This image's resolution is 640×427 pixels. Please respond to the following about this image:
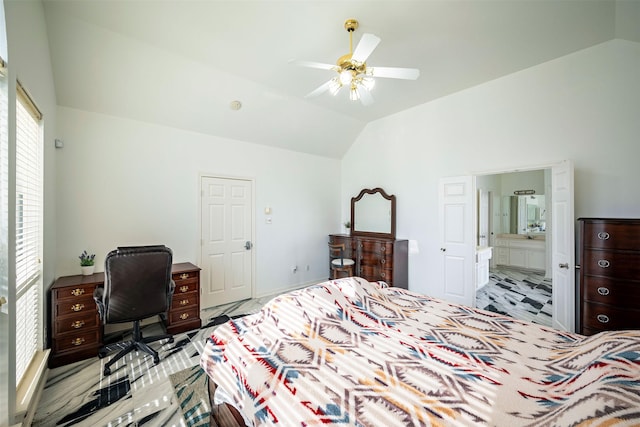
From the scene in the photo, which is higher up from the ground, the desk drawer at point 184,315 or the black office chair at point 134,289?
the black office chair at point 134,289

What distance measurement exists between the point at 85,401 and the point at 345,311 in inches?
87.1

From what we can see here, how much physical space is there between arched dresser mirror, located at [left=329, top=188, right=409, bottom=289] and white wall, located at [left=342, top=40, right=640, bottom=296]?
163mm

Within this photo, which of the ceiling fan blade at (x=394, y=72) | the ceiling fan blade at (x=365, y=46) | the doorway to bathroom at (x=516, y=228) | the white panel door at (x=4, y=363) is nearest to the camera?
the white panel door at (x=4, y=363)

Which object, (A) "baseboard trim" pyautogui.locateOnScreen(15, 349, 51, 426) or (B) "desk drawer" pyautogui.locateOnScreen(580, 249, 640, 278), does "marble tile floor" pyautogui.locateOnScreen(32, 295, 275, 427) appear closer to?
(A) "baseboard trim" pyautogui.locateOnScreen(15, 349, 51, 426)

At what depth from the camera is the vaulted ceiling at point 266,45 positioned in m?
2.19

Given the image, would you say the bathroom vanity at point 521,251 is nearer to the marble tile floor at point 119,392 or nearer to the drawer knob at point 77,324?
the marble tile floor at point 119,392

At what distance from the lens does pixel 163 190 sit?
→ 352 centimetres

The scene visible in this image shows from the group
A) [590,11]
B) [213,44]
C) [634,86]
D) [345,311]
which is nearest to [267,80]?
[213,44]

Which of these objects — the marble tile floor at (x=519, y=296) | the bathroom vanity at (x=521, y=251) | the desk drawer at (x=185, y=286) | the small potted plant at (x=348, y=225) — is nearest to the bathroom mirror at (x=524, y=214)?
the bathroom vanity at (x=521, y=251)

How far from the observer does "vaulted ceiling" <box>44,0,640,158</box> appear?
2.19 m

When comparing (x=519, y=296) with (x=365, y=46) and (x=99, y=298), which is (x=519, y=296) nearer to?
(x=365, y=46)

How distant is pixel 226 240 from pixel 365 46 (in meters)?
3.37

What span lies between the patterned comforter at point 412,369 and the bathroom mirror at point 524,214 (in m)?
6.06

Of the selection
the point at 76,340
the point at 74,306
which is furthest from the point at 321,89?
the point at 76,340
